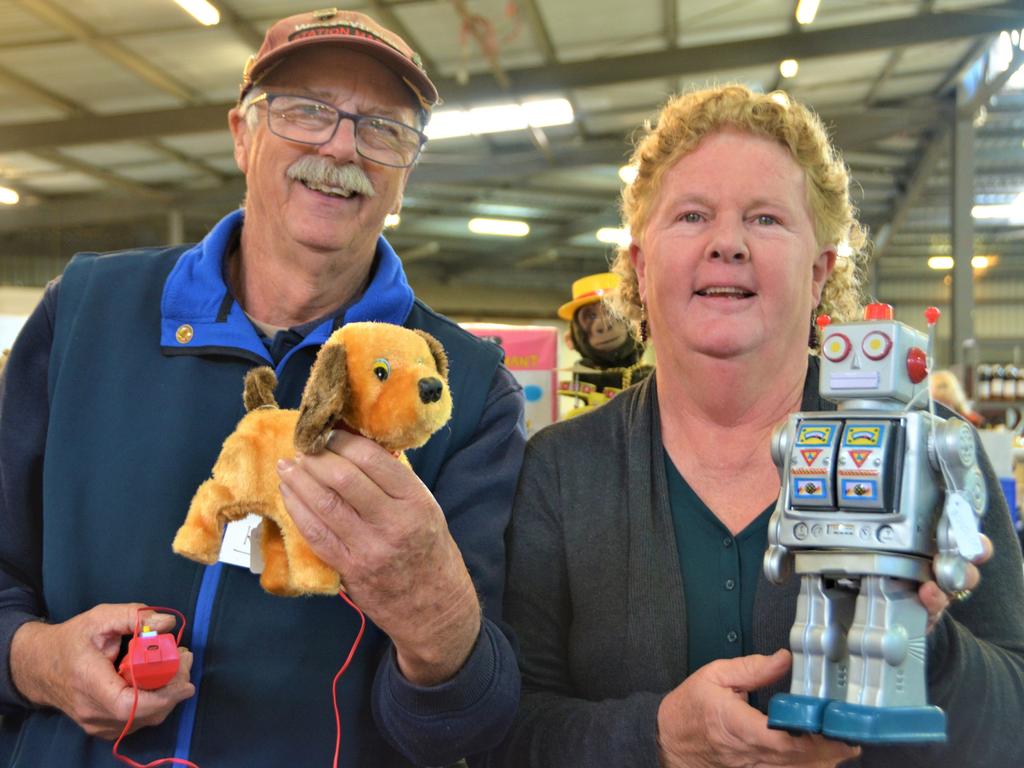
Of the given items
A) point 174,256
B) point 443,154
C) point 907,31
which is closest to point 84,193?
point 443,154

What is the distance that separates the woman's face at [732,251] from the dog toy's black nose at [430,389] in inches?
20.5

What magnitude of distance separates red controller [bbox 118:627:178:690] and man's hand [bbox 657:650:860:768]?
63cm

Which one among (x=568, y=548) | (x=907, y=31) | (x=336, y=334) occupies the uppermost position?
(x=907, y=31)

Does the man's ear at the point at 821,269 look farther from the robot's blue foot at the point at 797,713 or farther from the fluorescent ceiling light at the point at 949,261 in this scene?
the fluorescent ceiling light at the point at 949,261

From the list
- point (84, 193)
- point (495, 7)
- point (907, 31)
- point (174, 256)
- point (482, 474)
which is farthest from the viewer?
point (84, 193)

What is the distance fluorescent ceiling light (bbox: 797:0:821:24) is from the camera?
657 cm

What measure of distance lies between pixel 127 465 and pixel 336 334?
1.65 feet

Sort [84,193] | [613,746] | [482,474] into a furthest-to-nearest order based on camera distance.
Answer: [84,193] < [482,474] < [613,746]

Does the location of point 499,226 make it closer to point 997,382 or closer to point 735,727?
point 997,382

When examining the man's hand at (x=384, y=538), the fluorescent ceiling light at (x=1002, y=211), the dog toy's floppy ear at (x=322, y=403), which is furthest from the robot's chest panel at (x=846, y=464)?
the fluorescent ceiling light at (x=1002, y=211)

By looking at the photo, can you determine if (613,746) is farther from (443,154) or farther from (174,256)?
(443,154)

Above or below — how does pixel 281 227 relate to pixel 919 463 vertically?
above

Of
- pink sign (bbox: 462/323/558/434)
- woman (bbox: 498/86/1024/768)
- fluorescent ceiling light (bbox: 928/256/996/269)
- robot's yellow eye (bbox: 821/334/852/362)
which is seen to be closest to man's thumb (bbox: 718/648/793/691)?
woman (bbox: 498/86/1024/768)

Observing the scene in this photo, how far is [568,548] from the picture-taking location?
1481 mm
